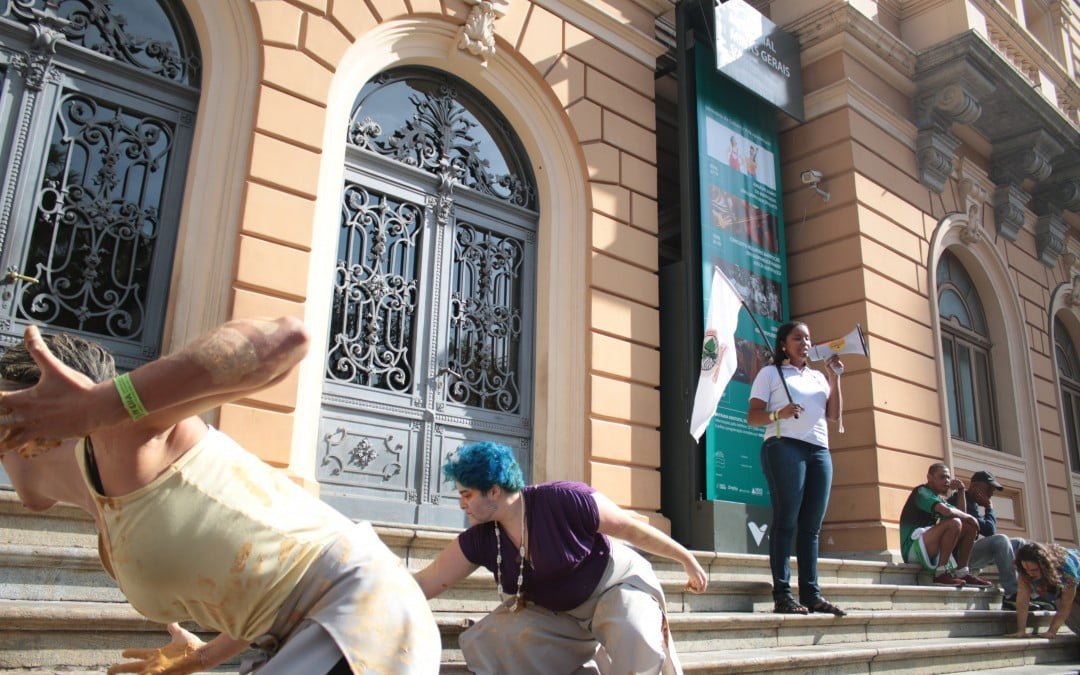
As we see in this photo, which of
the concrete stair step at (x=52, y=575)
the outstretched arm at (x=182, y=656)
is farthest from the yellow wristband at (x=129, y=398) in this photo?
the concrete stair step at (x=52, y=575)

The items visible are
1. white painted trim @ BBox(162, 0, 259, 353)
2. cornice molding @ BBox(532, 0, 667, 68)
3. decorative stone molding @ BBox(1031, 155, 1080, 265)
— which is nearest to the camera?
white painted trim @ BBox(162, 0, 259, 353)

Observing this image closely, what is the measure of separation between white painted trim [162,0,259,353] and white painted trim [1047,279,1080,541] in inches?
473

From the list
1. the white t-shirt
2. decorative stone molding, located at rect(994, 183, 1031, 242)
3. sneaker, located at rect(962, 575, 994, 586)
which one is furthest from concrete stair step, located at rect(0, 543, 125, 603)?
decorative stone molding, located at rect(994, 183, 1031, 242)

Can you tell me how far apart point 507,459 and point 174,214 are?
13.5 ft

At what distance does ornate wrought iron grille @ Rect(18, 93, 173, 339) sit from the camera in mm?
5617

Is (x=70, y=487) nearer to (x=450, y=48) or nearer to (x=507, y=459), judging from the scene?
(x=507, y=459)

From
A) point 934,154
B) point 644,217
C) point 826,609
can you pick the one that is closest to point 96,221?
point 644,217

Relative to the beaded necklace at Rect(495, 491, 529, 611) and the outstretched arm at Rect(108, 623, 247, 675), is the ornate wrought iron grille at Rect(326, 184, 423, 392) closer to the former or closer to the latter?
the beaded necklace at Rect(495, 491, 529, 611)

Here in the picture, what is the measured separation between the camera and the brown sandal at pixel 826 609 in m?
5.37

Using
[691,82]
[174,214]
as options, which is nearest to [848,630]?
[174,214]

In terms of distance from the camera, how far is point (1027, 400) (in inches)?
478

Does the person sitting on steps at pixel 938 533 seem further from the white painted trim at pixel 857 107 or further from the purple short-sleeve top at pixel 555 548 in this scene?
the purple short-sleeve top at pixel 555 548

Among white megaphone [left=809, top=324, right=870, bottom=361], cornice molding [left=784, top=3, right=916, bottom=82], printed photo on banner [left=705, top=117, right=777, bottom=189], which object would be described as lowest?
white megaphone [left=809, top=324, right=870, bottom=361]

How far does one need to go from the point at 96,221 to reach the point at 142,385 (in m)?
5.11
